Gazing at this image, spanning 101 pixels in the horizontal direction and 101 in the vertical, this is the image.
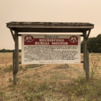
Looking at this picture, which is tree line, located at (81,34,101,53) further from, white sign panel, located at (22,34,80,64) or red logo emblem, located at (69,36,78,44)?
white sign panel, located at (22,34,80,64)

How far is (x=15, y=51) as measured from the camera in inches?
274

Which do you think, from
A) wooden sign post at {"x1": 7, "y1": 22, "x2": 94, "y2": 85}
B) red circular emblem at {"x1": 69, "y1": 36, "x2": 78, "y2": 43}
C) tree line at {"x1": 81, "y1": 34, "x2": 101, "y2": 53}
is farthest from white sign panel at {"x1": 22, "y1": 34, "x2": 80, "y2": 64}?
tree line at {"x1": 81, "y1": 34, "x2": 101, "y2": 53}

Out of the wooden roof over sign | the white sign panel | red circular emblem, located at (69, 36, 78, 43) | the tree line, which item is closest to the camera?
the wooden roof over sign

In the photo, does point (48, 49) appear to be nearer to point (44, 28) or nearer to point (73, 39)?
point (44, 28)

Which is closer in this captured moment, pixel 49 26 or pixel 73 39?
pixel 49 26

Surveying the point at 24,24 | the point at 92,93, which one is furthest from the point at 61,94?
the point at 24,24

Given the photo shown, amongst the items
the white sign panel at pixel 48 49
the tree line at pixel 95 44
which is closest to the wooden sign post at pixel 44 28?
the white sign panel at pixel 48 49

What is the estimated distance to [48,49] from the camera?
279 inches

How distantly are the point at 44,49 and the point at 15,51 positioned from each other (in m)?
1.13

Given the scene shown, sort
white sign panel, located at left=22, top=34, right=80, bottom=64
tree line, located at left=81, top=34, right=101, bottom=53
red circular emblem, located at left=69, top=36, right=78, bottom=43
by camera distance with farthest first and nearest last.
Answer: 1. tree line, located at left=81, top=34, right=101, bottom=53
2. red circular emblem, located at left=69, top=36, right=78, bottom=43
3. white sign panel, located at left=22, top=34, right=80, bottom=64

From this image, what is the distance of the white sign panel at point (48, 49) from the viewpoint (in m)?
7.04

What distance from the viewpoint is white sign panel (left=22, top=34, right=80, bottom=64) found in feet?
23.1

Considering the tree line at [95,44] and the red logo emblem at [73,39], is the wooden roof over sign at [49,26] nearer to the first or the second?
the red logo emblem at [73,39]

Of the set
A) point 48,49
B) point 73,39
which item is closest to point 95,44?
point 73,39
